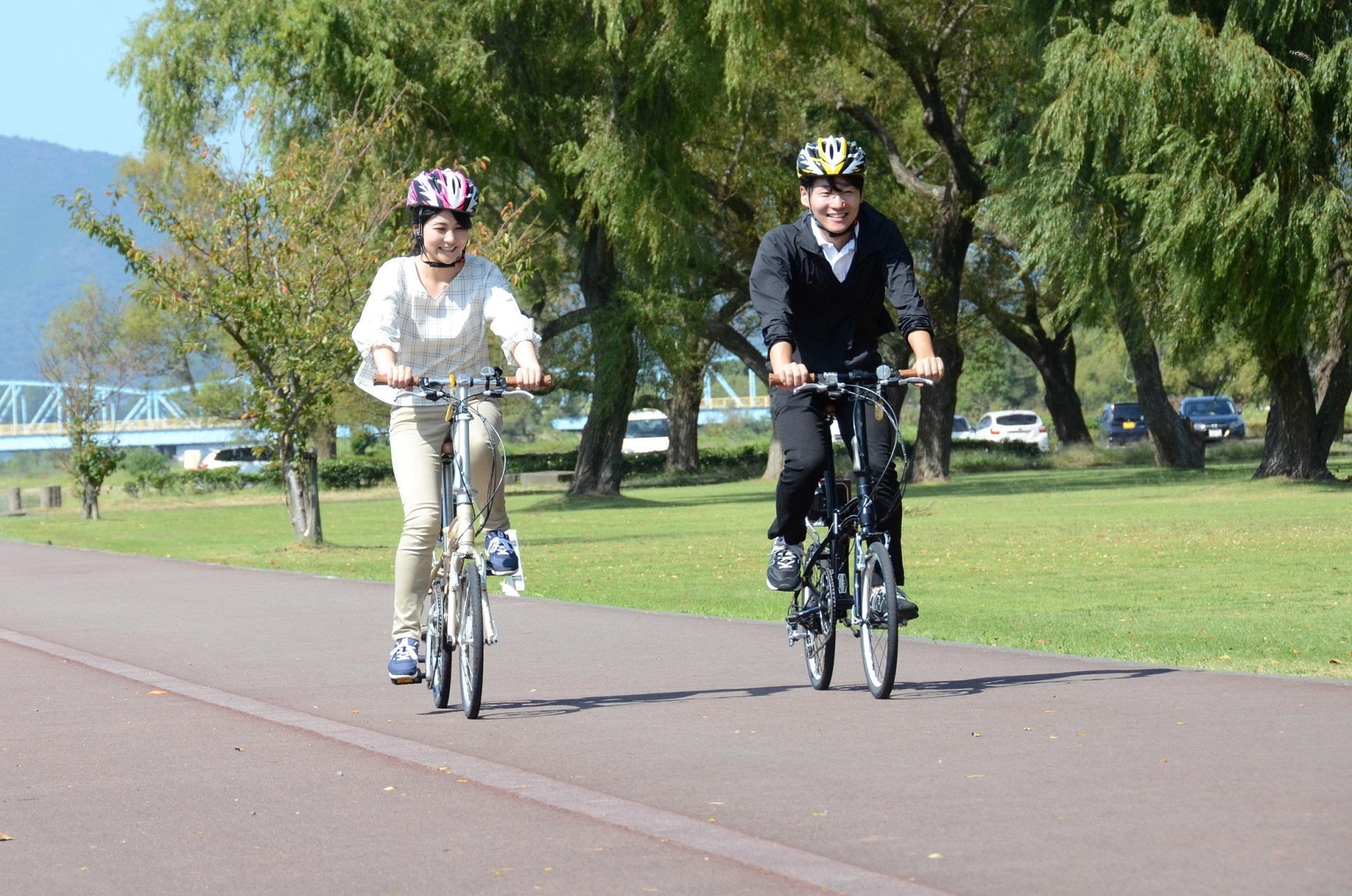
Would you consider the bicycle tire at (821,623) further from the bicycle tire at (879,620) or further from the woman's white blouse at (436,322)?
the woman's white blouse at (436,322)

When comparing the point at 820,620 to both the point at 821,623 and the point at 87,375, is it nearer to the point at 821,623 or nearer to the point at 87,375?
the point at 821,623

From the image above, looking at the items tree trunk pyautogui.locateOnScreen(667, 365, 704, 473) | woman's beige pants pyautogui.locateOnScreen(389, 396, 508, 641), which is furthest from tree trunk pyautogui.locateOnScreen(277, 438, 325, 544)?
tree trunk pyautogui.locateOnScreen(667, 365, 704, 473)

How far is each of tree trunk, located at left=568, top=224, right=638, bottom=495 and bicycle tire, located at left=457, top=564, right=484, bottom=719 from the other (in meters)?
25.6

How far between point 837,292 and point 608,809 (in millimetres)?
3025

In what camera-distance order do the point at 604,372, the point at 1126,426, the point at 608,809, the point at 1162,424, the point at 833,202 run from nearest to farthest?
the point at 608,809 < the point at 833,202 < the point at 604,372 < the point at 1162,424 < the point at 1126,426

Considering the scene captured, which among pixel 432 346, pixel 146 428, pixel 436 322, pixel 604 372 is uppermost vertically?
pixel 146 428

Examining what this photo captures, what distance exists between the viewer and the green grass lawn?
399 inches

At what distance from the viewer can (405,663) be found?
7574 millimetres

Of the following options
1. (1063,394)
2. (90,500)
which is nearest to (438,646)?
(90,500)

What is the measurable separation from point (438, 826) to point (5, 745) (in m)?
2.56

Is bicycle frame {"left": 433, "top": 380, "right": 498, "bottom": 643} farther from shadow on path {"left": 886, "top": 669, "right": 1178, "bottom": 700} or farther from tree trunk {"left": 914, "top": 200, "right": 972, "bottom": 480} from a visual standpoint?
tree trunk {"left": 914, "top": 200, "right": 972, "bottom": 480}

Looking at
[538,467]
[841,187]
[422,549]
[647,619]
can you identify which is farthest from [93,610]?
[538,467]

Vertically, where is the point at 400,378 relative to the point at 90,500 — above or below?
above

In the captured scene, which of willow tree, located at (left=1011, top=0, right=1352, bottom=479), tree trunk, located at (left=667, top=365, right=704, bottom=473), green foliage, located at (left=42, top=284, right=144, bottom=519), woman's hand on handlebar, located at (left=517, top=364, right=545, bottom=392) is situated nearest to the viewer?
woman's hand on handlebar, located at (left=517, top=364, right=545, bottom=392)
